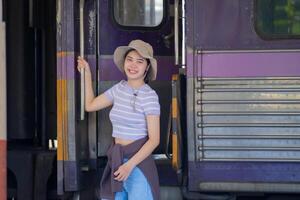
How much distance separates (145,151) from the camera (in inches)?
139

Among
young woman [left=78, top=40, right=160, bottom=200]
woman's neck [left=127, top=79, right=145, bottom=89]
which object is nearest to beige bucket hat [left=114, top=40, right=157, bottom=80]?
young woman [left=78, top=40, right=160, bottom=200]

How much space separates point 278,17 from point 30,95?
2040mm

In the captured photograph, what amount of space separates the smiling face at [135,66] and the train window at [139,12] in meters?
1.02

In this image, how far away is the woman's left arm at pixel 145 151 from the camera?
3.55m

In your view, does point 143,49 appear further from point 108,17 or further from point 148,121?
point 108,17

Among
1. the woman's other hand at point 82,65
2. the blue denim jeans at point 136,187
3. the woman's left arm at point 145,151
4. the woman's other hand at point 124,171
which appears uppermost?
the woman's other hand at point 82,65

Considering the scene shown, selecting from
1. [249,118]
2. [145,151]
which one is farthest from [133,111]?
[249,118]

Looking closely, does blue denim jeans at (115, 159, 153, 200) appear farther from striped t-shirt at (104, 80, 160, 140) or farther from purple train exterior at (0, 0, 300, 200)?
purple train exterior at (0, 0, 300, 200)

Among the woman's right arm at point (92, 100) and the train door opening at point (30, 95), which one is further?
the train door opening at point (30, 95)

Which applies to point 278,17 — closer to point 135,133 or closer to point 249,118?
point 249,118

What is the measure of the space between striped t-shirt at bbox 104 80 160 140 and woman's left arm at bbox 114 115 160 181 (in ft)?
0.18

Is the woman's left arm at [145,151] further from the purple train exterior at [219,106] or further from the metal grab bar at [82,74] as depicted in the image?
the metal grab bar at [82,74]

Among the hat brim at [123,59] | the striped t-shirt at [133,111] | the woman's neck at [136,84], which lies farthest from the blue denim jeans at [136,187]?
the hat brim at [123,59]

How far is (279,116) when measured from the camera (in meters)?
4.00
